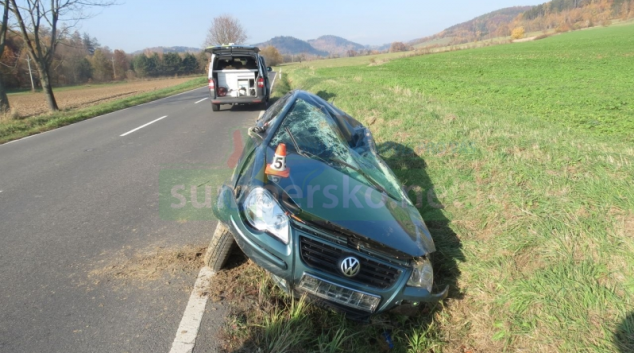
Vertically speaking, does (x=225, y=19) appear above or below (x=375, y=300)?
above

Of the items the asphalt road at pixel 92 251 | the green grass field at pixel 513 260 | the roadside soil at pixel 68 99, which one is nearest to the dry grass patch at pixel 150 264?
the asphalt road at pixel 92 251

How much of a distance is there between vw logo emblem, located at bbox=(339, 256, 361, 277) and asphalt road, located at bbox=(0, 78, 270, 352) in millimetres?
898

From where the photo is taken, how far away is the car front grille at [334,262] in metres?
2.30

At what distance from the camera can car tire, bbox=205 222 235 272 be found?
2911 mm

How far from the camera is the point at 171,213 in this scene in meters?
4.33

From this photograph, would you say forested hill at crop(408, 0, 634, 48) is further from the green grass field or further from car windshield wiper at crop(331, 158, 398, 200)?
car windshield wiper at crop(331, 158, 398, 200)

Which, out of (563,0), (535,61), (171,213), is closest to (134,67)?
(535,61)

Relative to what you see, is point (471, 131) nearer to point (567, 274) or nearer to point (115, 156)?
point (567, 274)

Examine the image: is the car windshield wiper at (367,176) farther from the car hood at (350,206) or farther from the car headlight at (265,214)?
the car headlight at (265,214)

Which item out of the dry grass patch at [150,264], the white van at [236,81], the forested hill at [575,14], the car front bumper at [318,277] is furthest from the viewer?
the forested hill at [575,14]

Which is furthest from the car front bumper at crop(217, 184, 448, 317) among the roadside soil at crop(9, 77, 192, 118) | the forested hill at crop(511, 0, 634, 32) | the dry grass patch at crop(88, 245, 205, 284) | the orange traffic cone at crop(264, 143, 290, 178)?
the forested hill at crop(511, 0, 634, 32)

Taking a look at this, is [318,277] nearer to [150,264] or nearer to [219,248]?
[219,248]

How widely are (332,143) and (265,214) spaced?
144 cm

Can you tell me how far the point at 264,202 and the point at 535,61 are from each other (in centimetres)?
3521
